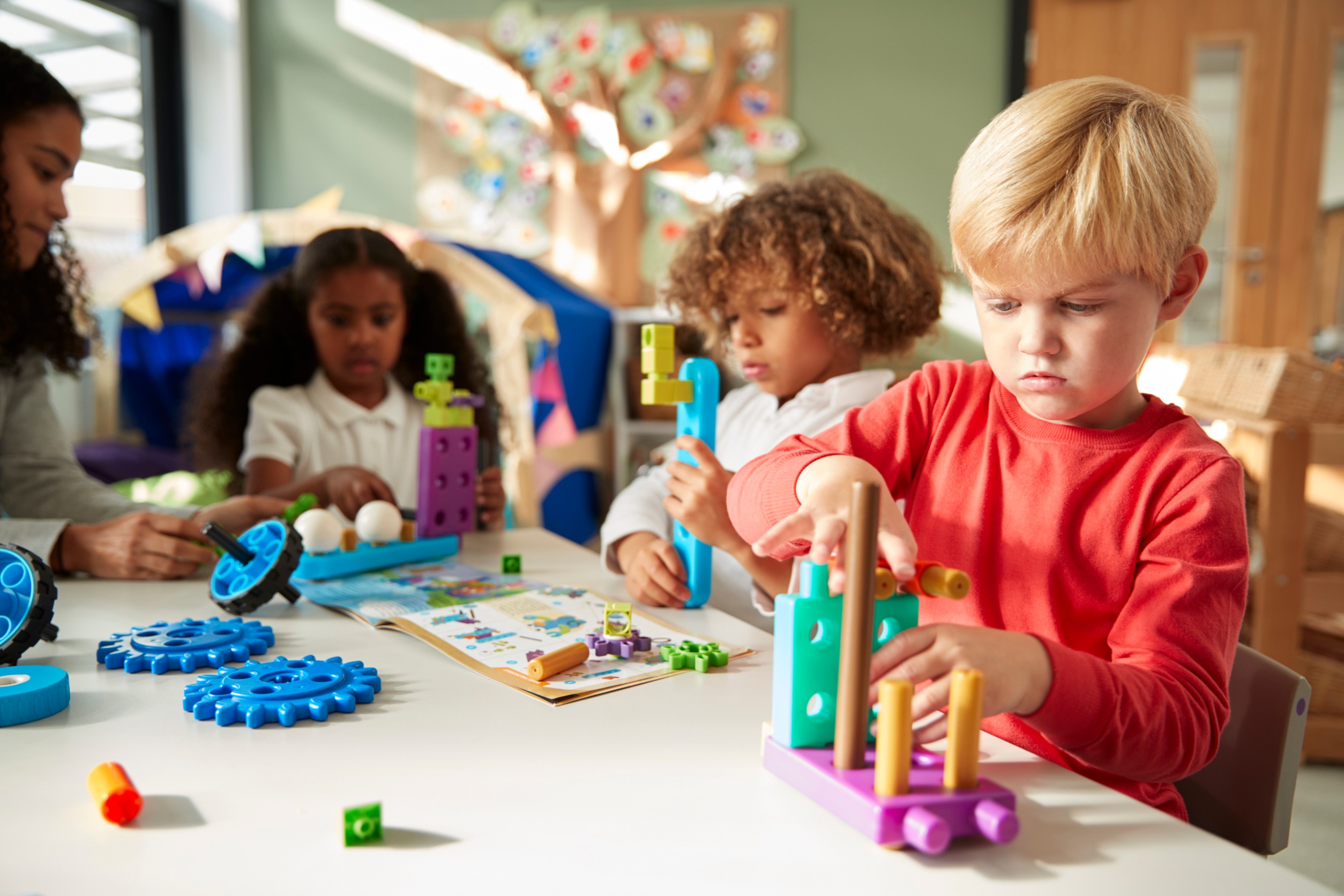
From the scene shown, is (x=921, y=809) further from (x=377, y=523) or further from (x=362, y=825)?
(x=377, y=523)

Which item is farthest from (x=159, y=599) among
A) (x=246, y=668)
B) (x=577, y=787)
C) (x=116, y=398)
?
(x=116, y=398)

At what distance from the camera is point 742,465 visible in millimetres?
1038

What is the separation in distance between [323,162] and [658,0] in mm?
1284

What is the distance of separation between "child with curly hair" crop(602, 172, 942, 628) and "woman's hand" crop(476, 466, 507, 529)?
0.22 metres

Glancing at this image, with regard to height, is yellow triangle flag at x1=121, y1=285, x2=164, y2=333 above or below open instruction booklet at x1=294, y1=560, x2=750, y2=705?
above

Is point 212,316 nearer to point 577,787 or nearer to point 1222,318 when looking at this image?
Result: point 577,787

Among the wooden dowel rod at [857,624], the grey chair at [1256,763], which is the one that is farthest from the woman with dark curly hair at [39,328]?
the grey chair at [1256,763]

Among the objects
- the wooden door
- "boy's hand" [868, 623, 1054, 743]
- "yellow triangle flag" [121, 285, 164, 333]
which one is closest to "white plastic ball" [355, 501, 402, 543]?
"boy's hand" [868, 623, 1054, 743]

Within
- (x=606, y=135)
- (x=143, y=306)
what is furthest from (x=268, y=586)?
(x=606, y=135)

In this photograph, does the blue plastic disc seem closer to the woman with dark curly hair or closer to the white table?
the white table

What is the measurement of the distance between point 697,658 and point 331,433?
3.43 ft

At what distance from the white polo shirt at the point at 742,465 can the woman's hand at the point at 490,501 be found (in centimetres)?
21

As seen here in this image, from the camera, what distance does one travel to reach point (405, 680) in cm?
69

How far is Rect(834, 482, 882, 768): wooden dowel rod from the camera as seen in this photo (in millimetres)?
444
